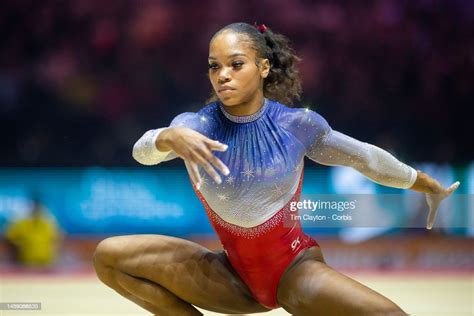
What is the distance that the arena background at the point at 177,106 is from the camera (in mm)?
4707

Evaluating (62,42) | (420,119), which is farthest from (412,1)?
(62,42)

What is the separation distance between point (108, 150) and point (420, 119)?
238 cm

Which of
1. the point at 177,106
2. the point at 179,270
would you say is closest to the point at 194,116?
the point at 179,270

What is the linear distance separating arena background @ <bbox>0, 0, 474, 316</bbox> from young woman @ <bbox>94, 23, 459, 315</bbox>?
5.42 ft

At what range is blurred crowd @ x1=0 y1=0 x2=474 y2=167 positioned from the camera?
507 centimetres

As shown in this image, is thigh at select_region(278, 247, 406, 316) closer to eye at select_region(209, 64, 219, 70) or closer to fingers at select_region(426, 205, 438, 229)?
fingers at select_region(426, 205, 438, 229)

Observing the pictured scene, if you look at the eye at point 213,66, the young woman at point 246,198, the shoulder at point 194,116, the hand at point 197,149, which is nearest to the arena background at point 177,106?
the young woman at point 246,198

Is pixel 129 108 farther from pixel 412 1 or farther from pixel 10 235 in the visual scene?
pixel 412 1

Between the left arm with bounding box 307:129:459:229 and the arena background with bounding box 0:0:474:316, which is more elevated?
the arena background with bounding box 0:0:474:316

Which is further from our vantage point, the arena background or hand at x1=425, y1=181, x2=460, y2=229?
the arena background

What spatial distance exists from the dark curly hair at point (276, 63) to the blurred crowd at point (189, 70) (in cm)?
219

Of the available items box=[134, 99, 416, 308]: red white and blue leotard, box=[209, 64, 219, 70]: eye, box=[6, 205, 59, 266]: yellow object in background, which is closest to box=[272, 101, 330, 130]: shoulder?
box=[134, 99, 416, 308]: red white and blue leotard

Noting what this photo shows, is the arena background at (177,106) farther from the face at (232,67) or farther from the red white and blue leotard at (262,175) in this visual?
the face at (232,67)

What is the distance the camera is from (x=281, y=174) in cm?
250
